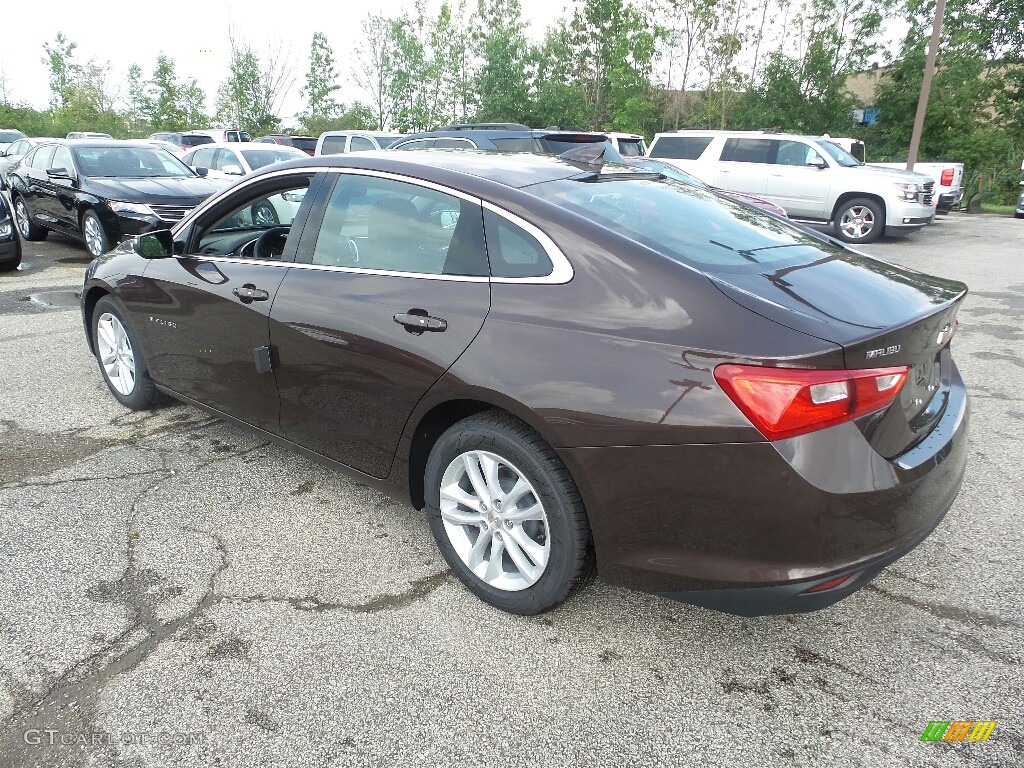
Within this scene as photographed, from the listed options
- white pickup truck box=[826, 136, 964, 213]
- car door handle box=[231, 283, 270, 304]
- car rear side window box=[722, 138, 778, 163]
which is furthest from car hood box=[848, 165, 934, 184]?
car door handle box=[231, 283, 270, 304]

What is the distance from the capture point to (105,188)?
959cm

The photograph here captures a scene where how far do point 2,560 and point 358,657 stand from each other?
1.70 m

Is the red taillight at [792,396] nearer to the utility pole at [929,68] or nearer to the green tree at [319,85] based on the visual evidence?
the utility pole at [929,68]

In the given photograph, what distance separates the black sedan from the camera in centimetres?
934

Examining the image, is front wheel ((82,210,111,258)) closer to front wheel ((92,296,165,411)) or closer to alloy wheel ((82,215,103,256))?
alloy wheel ((82,215,103,256))

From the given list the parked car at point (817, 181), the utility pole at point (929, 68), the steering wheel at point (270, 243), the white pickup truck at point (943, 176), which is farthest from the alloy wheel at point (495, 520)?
the utility pole at point (929, 68)

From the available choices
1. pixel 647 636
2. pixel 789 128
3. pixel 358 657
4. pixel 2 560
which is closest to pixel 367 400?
pixel 358 657

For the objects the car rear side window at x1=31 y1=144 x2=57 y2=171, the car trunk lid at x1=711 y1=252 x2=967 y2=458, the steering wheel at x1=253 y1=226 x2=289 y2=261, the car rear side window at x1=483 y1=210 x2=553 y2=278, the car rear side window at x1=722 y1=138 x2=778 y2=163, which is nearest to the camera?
the car trunk lid at x1=711 y1=252 x2=967 y2=458

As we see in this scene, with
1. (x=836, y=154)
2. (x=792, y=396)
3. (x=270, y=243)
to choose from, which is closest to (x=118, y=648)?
(x=270, y=243)

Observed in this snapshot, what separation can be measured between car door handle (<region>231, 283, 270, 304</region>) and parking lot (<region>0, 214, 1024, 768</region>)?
0.97m

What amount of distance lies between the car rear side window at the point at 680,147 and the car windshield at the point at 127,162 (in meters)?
9.24

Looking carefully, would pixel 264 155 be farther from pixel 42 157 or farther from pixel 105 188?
pixel 105 188

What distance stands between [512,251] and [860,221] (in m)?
12.7

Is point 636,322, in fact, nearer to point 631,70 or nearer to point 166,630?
point 166,630
